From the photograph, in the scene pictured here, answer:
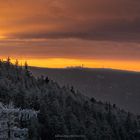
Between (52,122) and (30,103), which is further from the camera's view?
(30,103)

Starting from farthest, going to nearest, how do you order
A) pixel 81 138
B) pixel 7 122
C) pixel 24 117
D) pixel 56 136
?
pixel 81 138
pixel 56 136
pixel 24 117
pixel 7 122

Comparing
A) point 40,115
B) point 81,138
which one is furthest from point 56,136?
point 81,138

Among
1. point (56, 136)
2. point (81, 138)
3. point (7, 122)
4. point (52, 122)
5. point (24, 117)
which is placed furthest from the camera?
point (81, 138)

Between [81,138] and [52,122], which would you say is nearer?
[52,122]

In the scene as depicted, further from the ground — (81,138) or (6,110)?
(6,110)

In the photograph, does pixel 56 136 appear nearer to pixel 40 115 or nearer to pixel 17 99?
pixel 40 115

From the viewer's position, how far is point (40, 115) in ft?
592

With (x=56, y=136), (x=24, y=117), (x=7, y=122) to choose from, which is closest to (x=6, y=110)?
(x=7, y=122)

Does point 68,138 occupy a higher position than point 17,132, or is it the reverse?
Result: point 17,132

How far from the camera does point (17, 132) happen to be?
7475 centimetres

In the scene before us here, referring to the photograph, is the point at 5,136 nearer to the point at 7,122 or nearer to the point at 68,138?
the point at 7,122

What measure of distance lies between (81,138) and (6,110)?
12321 centimetres

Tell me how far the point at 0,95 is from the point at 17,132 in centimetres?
12346

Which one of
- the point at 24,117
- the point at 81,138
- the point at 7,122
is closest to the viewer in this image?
the point at 7,122
